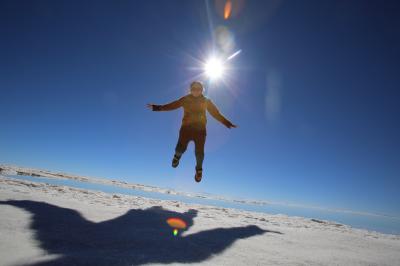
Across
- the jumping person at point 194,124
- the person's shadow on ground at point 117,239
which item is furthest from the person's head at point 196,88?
the person's shadow on ground at point 117,239

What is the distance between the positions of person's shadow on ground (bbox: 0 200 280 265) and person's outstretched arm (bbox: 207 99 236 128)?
3.83 meters

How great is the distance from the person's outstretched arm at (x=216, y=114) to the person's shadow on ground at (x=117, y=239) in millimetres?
3826

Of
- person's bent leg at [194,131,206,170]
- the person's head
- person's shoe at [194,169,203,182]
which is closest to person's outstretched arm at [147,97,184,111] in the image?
the person's head

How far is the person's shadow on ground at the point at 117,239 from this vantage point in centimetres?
269

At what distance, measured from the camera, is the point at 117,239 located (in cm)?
332

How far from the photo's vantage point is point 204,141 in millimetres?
7461

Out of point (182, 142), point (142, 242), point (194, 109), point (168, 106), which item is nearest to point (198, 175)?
point (182, 142)

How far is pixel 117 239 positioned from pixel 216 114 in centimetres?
522

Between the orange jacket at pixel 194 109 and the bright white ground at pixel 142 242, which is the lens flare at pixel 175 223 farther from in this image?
the orange jacket at pixel 194 109

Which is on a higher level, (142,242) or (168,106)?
(168,106)

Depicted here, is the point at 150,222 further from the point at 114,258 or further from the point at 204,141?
the point at 204,141

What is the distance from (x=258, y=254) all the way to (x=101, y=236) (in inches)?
76.6

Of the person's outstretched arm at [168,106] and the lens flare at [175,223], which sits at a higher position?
the person's outstretched arm at [168,106]

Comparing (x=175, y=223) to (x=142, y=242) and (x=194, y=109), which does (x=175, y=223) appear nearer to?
(x=142, y=242)
